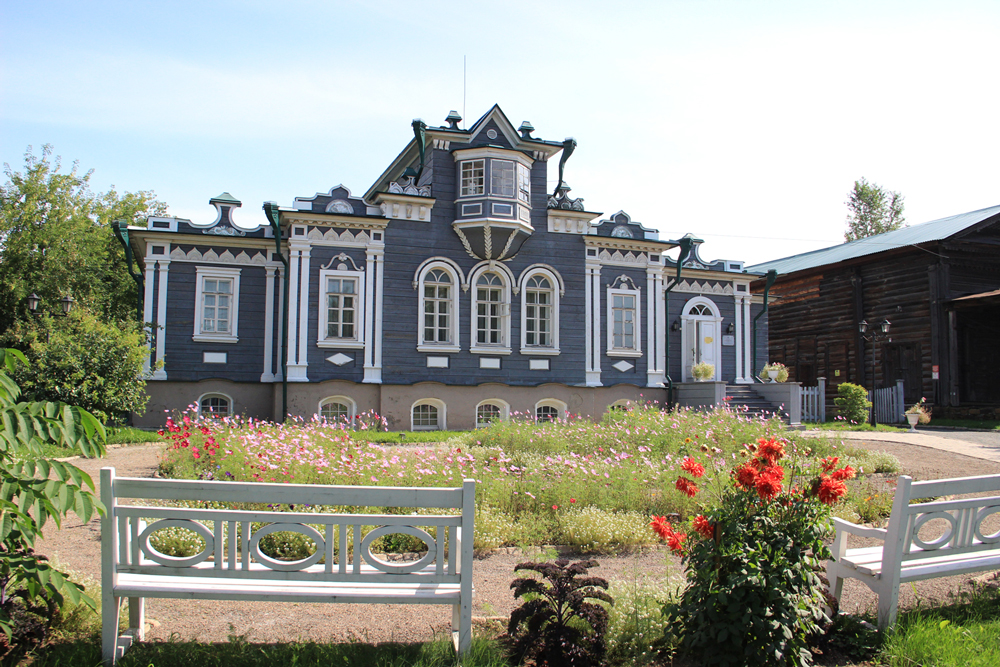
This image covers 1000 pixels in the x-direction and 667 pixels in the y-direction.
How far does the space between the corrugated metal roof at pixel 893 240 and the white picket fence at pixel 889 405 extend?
5.29 metres

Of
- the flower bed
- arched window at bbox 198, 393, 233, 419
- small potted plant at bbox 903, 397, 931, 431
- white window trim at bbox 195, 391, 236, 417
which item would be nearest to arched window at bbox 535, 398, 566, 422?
white window trim at bbox 195, 391, 236, 417

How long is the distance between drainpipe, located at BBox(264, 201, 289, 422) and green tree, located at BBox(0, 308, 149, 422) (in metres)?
3.00

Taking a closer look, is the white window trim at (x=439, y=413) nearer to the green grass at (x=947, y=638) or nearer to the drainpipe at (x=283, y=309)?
the drainpipe at (x=283, y=309)

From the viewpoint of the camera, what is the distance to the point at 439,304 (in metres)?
18.2

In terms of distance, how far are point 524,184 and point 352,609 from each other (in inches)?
593

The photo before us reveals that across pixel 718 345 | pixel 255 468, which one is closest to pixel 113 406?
pixel 255 468

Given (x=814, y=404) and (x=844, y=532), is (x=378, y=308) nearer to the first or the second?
(x=844, y=532)

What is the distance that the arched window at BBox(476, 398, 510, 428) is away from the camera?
1852cm

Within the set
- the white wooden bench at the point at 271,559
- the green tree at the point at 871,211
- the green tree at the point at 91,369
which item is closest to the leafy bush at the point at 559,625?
the white wooden bench at the point at 271,559

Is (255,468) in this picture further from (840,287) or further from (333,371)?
(840,287)

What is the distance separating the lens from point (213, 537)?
368 cm

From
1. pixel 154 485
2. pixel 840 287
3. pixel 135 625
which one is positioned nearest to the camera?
pixel 154 485

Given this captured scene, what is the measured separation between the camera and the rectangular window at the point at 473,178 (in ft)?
59.1

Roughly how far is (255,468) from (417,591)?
4832 millimetres
